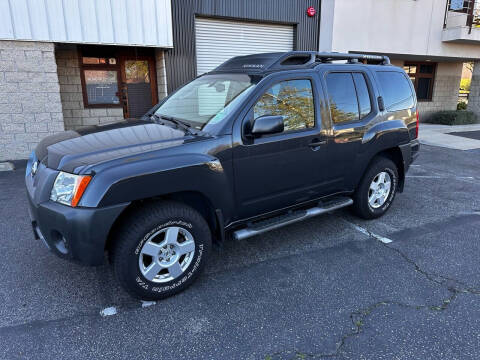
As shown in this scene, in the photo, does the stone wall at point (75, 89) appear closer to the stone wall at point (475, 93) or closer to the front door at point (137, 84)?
the front door at point (137, 84)

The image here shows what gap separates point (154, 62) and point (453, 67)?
1413cm

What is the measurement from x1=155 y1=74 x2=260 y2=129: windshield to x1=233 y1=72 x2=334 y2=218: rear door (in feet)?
0.69

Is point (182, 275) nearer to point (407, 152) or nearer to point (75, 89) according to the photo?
point (407, 152)

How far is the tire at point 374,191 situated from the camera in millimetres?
4371

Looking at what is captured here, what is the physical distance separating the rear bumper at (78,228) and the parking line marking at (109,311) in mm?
460

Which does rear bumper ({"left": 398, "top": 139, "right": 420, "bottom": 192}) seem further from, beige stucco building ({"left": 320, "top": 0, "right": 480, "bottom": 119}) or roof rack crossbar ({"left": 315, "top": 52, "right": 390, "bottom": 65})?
beige stucco building ({"left": 320, "top": 0, "right": 480, "bottom": 119})

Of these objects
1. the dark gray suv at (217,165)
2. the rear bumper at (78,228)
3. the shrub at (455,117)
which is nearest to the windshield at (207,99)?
the dark gray suv at (217,165)

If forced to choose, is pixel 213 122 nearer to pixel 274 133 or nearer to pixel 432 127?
pixel 274 133

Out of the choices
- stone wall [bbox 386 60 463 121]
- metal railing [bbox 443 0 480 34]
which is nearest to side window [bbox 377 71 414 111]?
metal railing [bbox 443 0 480 34]

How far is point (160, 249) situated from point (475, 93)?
1752 centimetres

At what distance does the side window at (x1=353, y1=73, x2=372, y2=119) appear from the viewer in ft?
13.5

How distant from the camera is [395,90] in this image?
455 cm

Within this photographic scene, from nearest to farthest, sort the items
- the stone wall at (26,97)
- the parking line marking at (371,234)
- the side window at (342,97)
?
1. the side window at (342,97)
2. the parking line marking at (371,234)
3. the stone wall at (26,97)

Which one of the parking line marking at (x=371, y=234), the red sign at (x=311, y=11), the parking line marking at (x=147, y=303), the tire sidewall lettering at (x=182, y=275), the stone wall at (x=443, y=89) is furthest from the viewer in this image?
the stone wall at (x=443, y=89)
